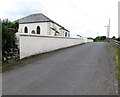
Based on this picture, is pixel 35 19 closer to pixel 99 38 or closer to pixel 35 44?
pixel 99 38

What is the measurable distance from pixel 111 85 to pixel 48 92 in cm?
243

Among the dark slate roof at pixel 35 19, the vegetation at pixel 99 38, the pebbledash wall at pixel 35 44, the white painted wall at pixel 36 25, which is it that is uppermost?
the dark slate roof at pixel 35 19

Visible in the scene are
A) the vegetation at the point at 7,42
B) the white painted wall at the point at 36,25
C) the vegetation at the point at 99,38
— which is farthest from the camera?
the vegetation at the point at 99,38

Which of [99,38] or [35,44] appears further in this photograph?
[99,38]

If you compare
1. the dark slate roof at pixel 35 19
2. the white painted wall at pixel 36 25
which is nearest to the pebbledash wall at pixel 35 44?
the white painted wall at pixel 36 25

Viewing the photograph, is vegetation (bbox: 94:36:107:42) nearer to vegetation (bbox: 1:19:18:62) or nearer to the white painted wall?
the white painted wall

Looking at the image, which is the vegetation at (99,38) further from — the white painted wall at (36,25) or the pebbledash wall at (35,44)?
the pebbledash wall at (35,44)

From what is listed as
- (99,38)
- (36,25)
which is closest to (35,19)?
(36,25)

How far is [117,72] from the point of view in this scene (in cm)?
1075

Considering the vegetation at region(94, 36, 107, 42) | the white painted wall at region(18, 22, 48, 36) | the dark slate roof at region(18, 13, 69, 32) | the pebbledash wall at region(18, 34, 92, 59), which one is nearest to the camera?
the pebbledash wall at region(18, 34, 92, 59)

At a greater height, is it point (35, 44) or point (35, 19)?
point (35, 19)

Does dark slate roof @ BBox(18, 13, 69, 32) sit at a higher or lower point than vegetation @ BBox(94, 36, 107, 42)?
higher

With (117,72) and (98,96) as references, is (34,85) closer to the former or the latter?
(98,96)

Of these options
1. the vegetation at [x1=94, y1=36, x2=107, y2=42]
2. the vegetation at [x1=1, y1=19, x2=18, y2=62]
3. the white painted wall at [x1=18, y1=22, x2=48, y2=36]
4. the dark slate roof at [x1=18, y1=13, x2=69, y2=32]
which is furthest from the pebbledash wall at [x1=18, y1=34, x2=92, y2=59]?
the vegetation at [x1=94, y1=36, x2=107, y2=42]
